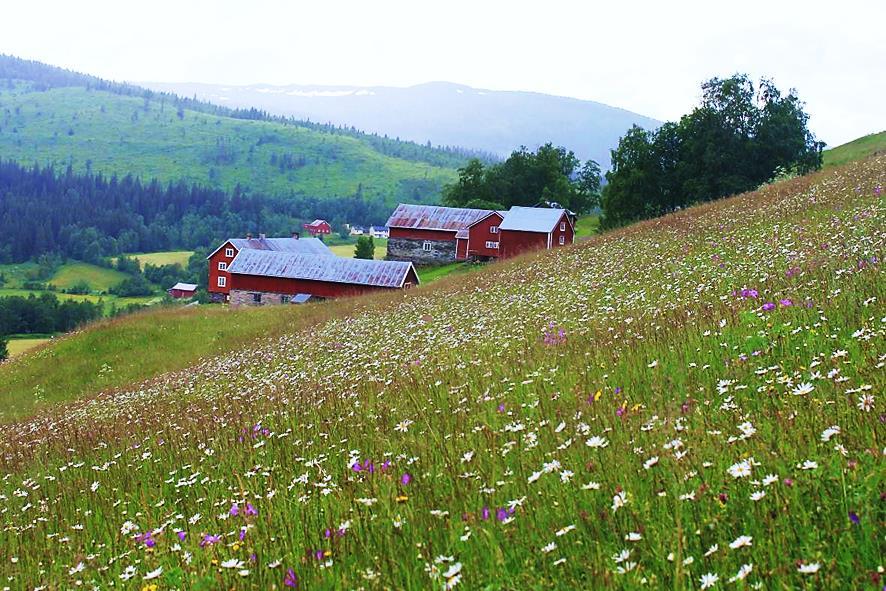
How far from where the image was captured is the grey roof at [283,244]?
10044 cm

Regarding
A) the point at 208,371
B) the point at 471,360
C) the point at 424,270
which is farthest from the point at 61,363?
the point at 424,270

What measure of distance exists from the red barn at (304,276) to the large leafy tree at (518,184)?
86.9 feet

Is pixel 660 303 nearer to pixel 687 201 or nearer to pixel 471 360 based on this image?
pixel 471 360

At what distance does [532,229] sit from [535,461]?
77.3 meters

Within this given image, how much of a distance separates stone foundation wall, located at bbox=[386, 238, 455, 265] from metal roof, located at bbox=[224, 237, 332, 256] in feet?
27.4

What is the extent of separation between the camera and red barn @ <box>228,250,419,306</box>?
7819cm

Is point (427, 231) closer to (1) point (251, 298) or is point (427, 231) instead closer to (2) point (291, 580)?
(1) point (251, 298)

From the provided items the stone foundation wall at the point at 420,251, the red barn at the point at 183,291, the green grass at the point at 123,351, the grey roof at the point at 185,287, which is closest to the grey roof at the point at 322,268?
the stone foundation wall at the point at 420,251

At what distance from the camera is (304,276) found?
267ft

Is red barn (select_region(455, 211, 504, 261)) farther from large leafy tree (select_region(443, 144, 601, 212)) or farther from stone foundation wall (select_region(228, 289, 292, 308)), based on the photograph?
stone foundation wall (select_region(228, 289, 292, 308))

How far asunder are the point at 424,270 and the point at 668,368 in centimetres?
8651

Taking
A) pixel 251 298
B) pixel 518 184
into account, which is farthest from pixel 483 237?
pixel 251 298

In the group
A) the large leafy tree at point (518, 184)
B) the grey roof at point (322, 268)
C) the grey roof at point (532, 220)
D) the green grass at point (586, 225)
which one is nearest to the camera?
the grey roof at point (322, 268)

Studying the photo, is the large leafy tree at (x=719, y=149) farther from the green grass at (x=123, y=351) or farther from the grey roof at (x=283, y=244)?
the grey roof at (x=283, y=244)
